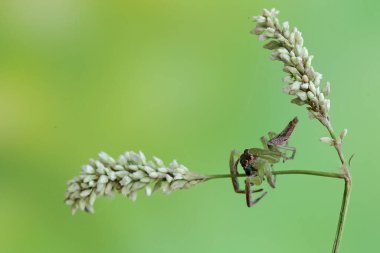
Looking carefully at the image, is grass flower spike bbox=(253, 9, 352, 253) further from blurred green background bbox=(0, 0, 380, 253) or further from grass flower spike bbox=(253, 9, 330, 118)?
blurred green background bbox=(0, 0, 380, 253)

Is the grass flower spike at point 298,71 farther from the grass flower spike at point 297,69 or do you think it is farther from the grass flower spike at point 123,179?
the grass flower spike at point 123,179

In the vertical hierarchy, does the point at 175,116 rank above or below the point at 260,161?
above

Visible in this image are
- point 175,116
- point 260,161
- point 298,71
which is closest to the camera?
point 298,71

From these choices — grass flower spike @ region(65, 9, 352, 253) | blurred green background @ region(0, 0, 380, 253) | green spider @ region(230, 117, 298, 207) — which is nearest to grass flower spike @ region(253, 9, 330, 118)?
grass flower spike @ region(65, 9, 352, 253)

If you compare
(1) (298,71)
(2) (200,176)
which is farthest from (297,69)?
(2) (200,176)

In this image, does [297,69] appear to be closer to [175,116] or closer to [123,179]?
[123,179]

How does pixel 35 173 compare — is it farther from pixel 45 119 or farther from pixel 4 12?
pixel 4 12

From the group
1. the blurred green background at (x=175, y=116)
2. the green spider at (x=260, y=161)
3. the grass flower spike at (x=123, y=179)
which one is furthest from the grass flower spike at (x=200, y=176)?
the blurred green background at (x=175, y=116)
